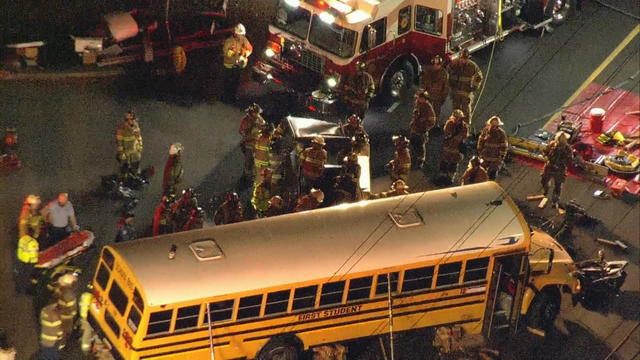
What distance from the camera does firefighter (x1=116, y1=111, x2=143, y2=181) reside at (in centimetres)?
2336

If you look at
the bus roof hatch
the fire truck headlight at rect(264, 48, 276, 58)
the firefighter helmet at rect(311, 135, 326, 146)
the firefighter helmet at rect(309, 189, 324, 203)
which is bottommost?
the fire truck headlight at rect(264, 48, 276, 58)

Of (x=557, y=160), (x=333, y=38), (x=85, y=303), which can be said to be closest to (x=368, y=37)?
(x=333, y=38)

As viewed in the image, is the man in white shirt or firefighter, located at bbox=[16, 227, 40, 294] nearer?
firefighter, located at bbox=[16, 227, 40, 294]

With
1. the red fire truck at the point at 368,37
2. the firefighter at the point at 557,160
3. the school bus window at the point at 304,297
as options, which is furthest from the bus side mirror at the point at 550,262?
the red fire truck at the point at 368,37

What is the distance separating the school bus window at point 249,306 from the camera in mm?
18766

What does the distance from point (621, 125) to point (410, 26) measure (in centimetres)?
519

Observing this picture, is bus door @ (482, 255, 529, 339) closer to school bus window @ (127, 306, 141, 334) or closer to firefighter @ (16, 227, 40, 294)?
school bus window @ (127, 306, 141, 334)

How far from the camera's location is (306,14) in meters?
27.0

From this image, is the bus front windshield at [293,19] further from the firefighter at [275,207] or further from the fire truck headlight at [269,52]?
the firefighter at [275,207]

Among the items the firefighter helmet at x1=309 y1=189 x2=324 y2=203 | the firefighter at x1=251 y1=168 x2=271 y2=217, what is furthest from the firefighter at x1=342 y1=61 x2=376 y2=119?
the firefighter helmet at x1=309 y1=189 x2=324 y2=203

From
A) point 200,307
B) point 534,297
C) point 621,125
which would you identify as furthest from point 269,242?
point 621,125

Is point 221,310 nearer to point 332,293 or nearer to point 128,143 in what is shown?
point 332,293

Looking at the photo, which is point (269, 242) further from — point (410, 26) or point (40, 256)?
point (410, 26)

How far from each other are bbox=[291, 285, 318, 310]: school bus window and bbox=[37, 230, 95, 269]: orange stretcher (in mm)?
4617
